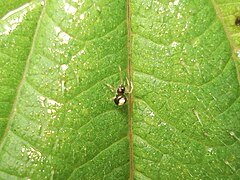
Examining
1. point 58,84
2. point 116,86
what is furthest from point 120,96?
point 58,84

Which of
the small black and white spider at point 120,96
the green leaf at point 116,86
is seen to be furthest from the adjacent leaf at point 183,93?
the small black and white spider at point 120,96

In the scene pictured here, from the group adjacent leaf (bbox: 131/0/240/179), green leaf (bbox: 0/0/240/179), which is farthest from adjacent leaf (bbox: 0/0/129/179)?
adjacent leaf (bbox: 131/0/240/179)

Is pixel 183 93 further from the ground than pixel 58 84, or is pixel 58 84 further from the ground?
pixel 58 84

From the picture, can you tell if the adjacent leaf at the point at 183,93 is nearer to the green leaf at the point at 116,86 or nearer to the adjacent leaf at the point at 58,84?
the green leaf at the point at 116,86

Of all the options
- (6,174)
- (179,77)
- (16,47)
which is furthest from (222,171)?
(16,47)

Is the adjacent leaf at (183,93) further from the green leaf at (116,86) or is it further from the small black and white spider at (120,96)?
the small black and white spider at (120,96)

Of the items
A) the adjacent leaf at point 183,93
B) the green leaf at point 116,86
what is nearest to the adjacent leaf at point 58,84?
the green leaf at point 116,86

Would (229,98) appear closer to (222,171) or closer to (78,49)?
(222,171)

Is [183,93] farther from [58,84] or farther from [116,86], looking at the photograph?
[58,84]
